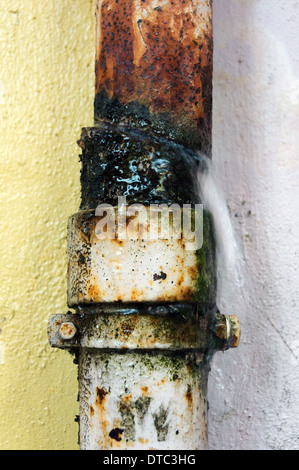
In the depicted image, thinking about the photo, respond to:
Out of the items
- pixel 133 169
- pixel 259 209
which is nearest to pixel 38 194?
pixel 133 169

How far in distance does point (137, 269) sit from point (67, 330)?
0.13 metres

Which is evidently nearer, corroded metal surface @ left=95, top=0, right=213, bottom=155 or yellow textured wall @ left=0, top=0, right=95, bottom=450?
corroded metal surface @ left=95, top=0, right=213, bottom=155

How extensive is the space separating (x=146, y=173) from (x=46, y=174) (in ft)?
1.01

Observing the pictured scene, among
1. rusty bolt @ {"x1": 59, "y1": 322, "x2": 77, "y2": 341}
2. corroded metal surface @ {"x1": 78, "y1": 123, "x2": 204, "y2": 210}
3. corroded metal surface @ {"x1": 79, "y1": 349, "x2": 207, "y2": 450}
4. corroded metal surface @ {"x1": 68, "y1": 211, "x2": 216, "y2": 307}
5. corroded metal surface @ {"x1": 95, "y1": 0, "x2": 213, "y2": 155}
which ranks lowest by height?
corroded metal surface @ {"x1": 79, "y1": 349, "x2": 207, "y2": 450}

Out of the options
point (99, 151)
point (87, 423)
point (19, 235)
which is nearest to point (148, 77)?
point (99, 151)

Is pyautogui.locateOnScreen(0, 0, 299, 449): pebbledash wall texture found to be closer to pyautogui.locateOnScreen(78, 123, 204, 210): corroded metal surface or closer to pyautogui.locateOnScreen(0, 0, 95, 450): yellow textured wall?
pyautogui.locateOnScreen(0, 0, 95, 450): yellow textured wall

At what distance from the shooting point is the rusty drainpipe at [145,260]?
614 mm

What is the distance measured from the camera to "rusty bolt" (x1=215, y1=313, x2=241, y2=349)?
667 mm

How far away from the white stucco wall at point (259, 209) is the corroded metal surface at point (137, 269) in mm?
262

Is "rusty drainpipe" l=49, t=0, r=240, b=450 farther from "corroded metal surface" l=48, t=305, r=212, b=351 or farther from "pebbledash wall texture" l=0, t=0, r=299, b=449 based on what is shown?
"pebbledash wall texture" l=0, t=0, r=299, b=449

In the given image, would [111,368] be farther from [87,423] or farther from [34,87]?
[34,87]

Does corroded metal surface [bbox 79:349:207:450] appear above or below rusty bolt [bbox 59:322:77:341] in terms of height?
below

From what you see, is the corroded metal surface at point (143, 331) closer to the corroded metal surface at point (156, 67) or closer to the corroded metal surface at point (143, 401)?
the corroded metal surface at point (143, 401)

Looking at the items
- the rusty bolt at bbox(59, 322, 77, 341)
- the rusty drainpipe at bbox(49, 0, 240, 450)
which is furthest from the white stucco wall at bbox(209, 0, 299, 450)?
the rusty bolt at bbox(59, 322, 77, 341)
